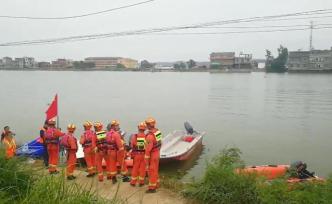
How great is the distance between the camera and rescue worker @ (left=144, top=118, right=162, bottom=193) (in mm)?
9305

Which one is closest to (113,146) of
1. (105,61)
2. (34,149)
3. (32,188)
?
(32,188)

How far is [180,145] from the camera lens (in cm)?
2052

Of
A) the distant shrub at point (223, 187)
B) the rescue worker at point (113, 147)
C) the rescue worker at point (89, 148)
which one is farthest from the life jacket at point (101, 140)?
the distant shrub at point (223, 187)

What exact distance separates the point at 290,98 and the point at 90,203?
166 feet

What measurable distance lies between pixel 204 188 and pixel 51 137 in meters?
4.78

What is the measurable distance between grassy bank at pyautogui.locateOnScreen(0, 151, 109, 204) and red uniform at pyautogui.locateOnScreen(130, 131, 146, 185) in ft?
11.7

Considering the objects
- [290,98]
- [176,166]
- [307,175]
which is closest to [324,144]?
[176,166]

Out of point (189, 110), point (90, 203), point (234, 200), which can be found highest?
point (90, 203)

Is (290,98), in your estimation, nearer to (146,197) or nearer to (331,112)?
(331,112)

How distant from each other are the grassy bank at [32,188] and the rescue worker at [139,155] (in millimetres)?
3574

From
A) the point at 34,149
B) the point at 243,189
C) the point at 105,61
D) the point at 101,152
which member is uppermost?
the point at 105,61

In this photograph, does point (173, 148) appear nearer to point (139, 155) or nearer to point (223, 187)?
point (139, 155)

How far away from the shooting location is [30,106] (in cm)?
4581

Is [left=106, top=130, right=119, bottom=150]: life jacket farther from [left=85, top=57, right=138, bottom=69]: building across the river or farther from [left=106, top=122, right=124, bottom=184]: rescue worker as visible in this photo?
[left=85, top=57, right=138, bottom=69]: building across the river
